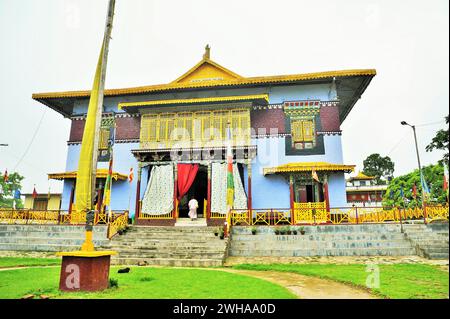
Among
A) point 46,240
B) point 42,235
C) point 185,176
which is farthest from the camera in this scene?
point 185,176

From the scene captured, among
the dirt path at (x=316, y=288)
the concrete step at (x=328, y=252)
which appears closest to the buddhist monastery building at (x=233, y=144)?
the concrete step at (x=328, y=252)

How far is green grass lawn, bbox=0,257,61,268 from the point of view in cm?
1042

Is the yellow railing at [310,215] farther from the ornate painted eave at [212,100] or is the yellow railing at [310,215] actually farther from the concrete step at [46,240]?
the concrete step at [46,240]

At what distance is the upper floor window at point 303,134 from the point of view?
18.2 m

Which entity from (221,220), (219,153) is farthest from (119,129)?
(221,220)

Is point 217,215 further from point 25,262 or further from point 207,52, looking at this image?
point 207,52

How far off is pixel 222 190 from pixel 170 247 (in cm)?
555

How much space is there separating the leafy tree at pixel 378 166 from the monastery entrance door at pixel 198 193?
45.6 meters

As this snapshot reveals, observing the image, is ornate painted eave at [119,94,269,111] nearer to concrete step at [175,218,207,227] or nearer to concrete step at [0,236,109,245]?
concrete step at [175,218,207,227]

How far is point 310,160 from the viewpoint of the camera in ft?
58.7

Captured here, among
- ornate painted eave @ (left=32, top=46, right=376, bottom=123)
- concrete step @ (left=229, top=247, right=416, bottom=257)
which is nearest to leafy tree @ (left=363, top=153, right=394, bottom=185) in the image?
ornate painted eave @ (left=32, top=46, right=376, bottom=123)

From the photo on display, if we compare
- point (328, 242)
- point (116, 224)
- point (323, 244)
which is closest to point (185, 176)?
point (116, 224)

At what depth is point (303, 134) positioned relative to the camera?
18281 mm

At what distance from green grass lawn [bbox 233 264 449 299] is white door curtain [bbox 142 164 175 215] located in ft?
27.2
